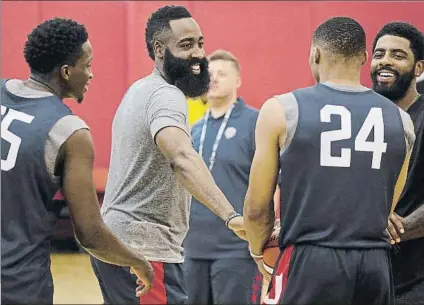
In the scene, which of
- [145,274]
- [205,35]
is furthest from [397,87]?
[205,35]

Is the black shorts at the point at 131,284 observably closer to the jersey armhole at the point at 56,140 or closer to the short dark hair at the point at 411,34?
the jersey armhole at the point at 56,140

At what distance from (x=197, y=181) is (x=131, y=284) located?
605mm

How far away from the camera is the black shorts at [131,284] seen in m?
3.85

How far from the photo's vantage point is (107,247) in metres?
3.33

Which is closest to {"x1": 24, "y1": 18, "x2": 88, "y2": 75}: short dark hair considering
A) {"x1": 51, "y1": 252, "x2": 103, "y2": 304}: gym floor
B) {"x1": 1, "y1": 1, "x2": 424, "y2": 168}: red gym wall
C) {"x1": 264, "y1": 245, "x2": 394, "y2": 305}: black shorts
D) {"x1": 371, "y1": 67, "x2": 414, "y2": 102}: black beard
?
{"x1": 264, "y1": 245, "x2": 394, "y2": 305}: black shorts

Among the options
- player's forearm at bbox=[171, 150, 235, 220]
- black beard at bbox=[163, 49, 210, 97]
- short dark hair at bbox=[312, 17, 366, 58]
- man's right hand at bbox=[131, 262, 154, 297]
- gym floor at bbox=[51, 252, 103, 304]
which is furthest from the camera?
gym floor at bbox=[51, 252, 103, 304]

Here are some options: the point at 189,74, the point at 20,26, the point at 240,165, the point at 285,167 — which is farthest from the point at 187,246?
the point at 20,26

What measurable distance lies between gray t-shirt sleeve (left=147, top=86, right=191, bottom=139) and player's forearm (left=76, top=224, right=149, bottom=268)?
530mm

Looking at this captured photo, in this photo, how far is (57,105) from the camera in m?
3.18

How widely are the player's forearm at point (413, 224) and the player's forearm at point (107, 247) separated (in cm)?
116

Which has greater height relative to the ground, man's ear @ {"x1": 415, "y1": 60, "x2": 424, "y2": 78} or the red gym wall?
man's ear @ {"x1": 415, "y1": 60, "x2": 424, "y2": 78}

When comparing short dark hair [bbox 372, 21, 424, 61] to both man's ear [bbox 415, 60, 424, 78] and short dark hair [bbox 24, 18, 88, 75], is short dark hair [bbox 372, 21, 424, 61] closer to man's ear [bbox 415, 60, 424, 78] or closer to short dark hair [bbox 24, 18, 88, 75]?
man's ear [bbox 415, 60, 424, 78]

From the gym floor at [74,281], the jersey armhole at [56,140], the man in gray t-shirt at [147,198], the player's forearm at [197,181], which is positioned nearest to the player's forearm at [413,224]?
the player's forearm at [197,181]

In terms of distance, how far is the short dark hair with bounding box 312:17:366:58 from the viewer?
11.1ft
